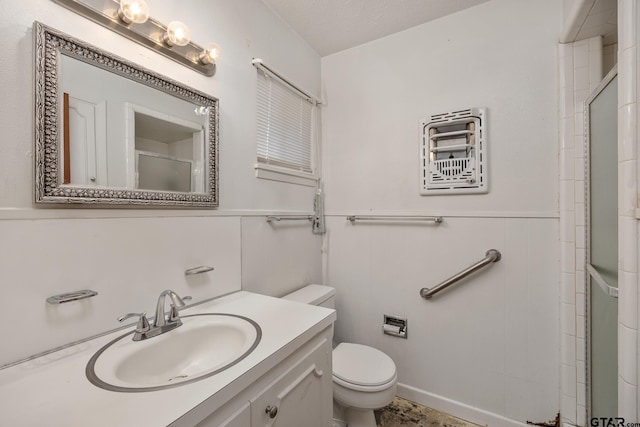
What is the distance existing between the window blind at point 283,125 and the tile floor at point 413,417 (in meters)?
1.65

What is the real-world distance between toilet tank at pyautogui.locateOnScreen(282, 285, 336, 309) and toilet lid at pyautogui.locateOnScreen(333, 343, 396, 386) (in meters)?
0.29

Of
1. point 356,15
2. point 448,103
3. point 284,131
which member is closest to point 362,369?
point 284,131

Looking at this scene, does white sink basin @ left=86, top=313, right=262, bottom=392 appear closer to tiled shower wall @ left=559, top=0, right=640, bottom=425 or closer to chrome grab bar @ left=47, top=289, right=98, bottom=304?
chrome grab bar @ left=47, top=289, right=98, bottom=304

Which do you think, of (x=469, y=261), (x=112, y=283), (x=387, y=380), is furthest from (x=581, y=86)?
(x=112, y=283)

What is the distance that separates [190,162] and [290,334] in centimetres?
82

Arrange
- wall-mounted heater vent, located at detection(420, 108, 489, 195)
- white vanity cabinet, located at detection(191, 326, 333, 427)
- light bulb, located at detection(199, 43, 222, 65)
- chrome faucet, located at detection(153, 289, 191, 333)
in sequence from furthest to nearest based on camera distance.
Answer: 1. wall-mounted heater vent, located at detection(420, 108, 489, 195)
2. light bulb, located at detection(199, 43, 222, 65)
3. chrome faucet, located at detection(153, 289, 191, 333)
4. white vanity cabinet, located at detection(191, 326, 333, 427)

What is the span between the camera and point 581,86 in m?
1.35

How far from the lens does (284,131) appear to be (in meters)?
1.74

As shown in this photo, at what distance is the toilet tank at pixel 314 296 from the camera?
160cm

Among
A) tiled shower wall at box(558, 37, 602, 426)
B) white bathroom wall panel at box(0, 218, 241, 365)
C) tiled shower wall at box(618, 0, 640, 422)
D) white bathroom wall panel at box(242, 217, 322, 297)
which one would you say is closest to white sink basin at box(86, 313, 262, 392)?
white bathroom wall panel at box(0, 218, 241, 365)

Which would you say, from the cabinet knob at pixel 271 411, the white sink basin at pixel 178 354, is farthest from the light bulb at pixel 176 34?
the cabinet knob at pixel 271 411

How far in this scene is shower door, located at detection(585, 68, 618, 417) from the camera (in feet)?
3.29

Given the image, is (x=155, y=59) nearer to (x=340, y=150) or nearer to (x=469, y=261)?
(x=340, y=150)

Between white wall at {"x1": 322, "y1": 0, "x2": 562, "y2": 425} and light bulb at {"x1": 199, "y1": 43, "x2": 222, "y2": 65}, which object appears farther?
white wall at {"x1": 322, "y1": 0, "x2": 562, "y2": 425}
